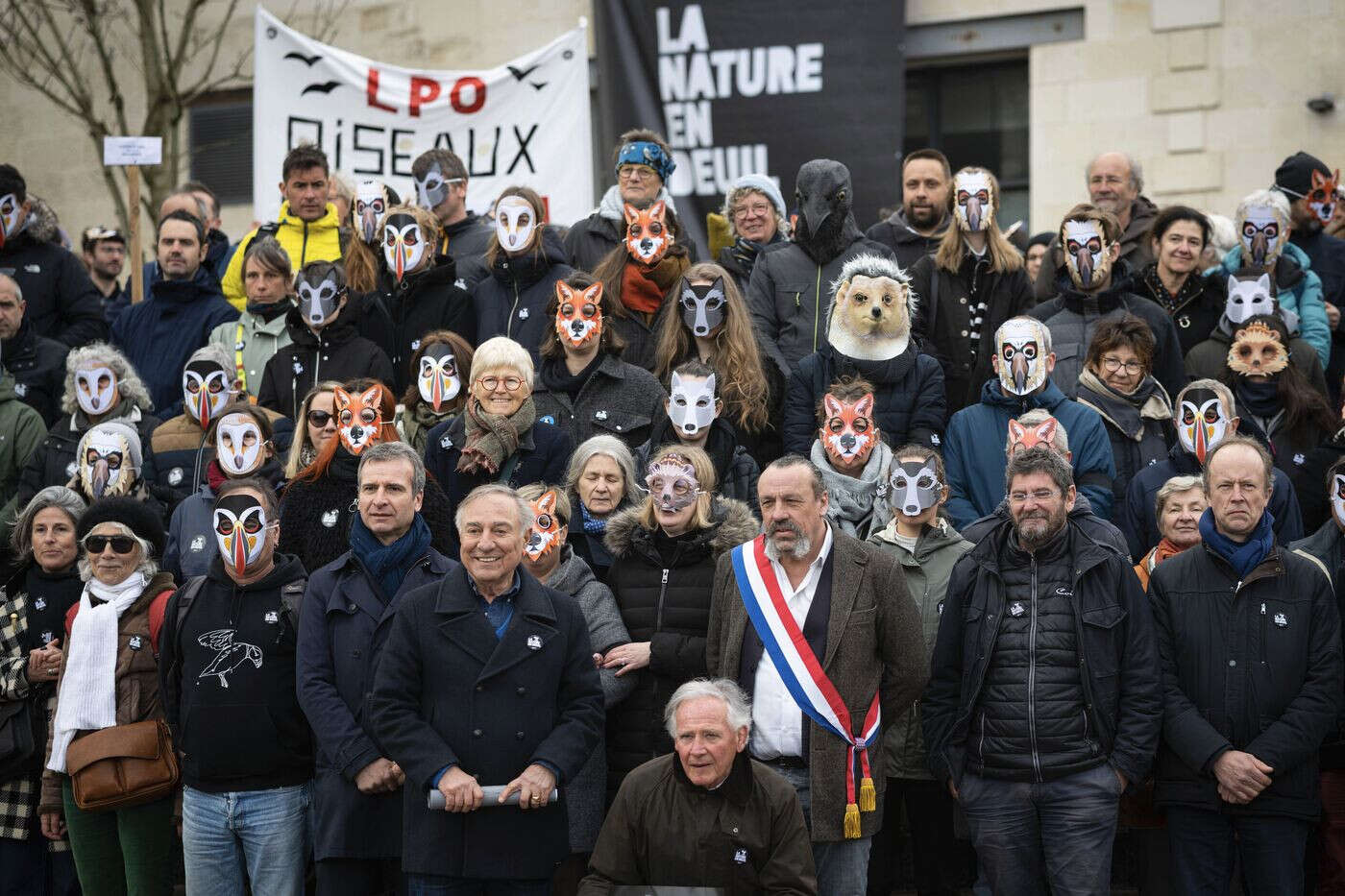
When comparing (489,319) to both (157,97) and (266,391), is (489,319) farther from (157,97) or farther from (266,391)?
(157,97)

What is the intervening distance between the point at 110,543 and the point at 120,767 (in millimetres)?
980

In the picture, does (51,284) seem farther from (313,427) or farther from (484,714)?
(484,714)

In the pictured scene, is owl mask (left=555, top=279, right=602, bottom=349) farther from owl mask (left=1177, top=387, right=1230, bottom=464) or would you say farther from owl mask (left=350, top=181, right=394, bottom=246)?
owl mask (left=1177, top=387, right=1230, bottom=464)

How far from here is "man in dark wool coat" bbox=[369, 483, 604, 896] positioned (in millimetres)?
6246

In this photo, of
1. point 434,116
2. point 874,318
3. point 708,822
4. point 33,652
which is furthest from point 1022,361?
point 434,116

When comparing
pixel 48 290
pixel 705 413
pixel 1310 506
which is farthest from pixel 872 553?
pixel 48 290

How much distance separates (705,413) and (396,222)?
2.57 meters

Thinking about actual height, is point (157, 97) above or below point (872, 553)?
above

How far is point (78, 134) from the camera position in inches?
685

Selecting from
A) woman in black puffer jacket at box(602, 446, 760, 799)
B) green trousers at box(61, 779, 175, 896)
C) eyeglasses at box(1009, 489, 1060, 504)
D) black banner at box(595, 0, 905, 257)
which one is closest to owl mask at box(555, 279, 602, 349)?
woman in black puffer jacket at box(602, 446, 760, 799)

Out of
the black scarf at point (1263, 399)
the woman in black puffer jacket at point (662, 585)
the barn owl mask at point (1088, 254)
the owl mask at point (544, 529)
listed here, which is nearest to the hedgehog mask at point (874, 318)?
the barn owl mask at point (1088, 254)

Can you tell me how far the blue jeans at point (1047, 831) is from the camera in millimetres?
6570

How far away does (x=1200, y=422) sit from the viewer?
821 centimetres

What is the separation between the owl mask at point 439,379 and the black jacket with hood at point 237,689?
176 cm
